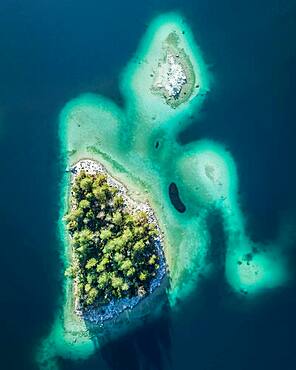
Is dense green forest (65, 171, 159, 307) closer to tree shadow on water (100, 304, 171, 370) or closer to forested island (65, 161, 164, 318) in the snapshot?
forested island (65, 161, 164, 318)

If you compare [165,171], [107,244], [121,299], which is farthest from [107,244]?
[165,171]

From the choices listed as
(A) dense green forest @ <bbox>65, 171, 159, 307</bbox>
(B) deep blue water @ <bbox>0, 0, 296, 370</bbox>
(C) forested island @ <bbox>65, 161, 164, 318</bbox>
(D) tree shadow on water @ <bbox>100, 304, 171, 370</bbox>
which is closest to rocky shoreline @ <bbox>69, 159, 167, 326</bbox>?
(C) forested island @ <bbox>65, 161, 164, 318</bbox>

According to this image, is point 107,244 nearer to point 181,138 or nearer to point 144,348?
point 144,348

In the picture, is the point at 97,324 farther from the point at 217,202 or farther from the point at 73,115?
the point at 73,115

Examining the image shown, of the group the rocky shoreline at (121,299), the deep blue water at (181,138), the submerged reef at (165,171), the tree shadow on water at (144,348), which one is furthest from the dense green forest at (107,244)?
the tree shadow on water at (144,348)

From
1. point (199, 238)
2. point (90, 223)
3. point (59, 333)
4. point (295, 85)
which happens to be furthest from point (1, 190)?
point (295, 85)

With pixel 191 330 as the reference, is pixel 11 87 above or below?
above
